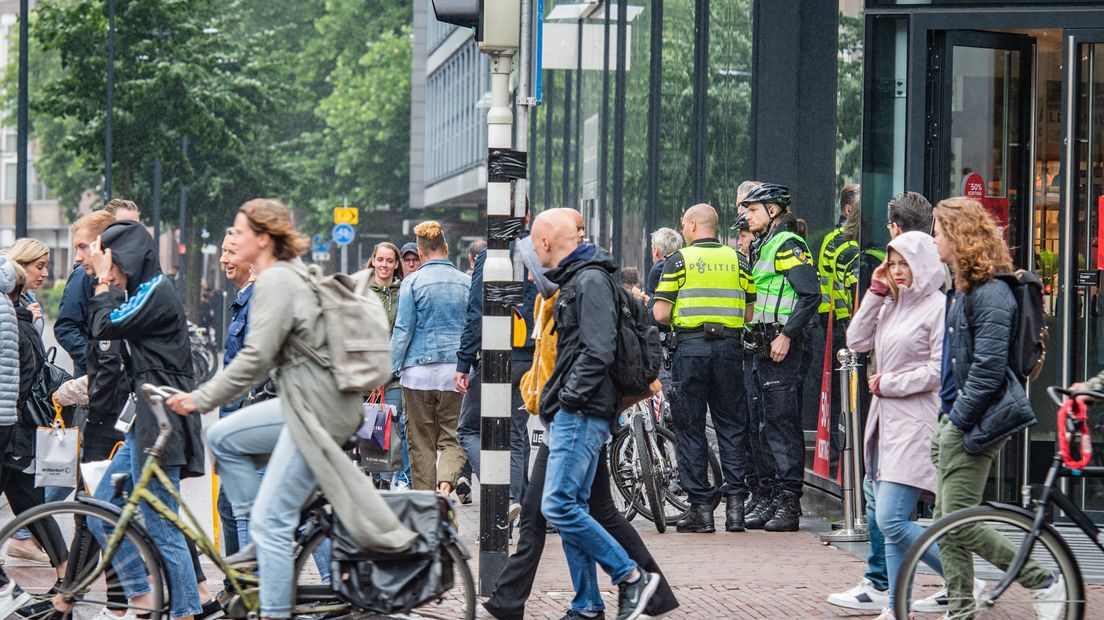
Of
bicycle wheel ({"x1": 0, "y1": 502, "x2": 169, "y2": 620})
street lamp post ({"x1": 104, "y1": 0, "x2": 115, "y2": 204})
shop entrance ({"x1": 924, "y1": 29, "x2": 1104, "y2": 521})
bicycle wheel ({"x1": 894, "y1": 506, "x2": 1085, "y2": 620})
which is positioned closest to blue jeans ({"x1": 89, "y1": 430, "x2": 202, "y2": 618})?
bicycle wheel ({"x1": 0, "y1": 502, "x2": 169, "y2": 620})

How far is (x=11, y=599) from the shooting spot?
6.45 metres

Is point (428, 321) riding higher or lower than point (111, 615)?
higher

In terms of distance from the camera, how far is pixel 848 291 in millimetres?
10070

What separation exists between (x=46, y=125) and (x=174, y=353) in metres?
56.0

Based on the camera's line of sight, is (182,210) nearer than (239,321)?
No

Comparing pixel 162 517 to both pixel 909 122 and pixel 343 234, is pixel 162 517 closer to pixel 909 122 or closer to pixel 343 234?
pixel 909 122

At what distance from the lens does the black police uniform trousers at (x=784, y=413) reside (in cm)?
983

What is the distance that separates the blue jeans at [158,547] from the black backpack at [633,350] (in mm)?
1858

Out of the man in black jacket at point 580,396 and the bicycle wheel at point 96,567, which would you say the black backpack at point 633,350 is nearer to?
the man in black jacket at point 580,396

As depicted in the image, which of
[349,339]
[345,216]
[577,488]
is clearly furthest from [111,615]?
[345,216]

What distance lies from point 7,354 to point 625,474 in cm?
429

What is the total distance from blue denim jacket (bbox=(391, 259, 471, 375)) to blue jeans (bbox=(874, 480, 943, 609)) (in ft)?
13.5

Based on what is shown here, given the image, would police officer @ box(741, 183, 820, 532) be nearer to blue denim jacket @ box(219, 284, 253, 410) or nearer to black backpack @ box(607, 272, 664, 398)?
black backpack @ box(607, 272, 664, 398)

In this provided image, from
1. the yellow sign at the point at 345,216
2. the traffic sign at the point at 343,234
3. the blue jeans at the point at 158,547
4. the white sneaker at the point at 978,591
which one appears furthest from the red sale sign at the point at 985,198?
the traffic sign at the point at 343,234
